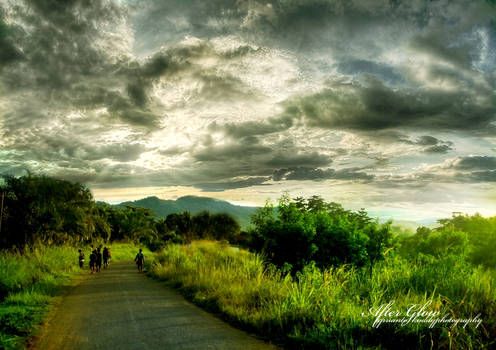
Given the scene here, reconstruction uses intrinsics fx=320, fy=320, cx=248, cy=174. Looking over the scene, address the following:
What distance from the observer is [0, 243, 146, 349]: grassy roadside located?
24.7 ft

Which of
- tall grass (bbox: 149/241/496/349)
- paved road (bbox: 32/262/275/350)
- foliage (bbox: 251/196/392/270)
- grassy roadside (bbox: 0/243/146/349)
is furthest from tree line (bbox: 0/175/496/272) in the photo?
paved road (bbox: 32/262/275/350)

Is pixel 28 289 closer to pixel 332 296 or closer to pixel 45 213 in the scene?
pixel 332 296

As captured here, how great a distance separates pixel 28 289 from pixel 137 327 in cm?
797

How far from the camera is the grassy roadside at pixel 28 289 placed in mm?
7535

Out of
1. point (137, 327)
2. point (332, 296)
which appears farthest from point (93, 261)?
point (332, 296)

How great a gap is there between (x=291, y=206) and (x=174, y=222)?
8559 cm

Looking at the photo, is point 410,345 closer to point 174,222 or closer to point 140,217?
point 140,217

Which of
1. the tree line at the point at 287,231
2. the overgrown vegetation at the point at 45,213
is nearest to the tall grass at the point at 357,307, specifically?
the tree line at the point at 287,231

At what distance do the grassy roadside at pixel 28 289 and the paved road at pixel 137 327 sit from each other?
415mm

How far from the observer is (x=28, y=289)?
504 inches

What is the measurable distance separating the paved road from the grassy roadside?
415 mm

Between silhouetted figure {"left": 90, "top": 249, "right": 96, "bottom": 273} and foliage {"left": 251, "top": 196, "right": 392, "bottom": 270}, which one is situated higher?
foliage {"left": 251, "top": 196, "right": 392, "bottom": 270}

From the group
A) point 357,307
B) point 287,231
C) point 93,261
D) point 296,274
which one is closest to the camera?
point 357,307

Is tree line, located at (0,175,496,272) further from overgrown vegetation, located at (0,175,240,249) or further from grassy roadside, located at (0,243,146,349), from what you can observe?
grassy roadside, located at (0,243,146,349)
